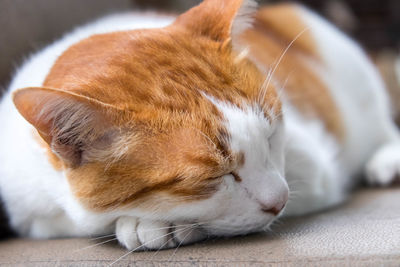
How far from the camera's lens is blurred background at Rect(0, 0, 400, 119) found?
59.9 inches

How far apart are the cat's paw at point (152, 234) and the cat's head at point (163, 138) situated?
0.09 ft

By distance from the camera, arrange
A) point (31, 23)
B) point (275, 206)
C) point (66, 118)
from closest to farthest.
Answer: point (66, 118) < point (275, 206) < point (31, 23)

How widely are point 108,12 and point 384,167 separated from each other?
1180 millimetres

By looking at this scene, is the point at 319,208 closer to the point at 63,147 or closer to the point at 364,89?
the point at 63,147

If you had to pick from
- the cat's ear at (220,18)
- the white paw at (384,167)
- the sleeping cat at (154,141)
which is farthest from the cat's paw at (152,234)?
the white paw at (384,167)

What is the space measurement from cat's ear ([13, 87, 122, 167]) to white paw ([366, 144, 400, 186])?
3.60 feet

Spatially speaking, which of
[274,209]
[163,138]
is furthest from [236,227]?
[163,138]

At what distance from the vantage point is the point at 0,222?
1.33 m

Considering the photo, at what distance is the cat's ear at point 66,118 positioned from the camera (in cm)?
86

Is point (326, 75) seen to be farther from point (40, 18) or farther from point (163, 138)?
point (163, 138)

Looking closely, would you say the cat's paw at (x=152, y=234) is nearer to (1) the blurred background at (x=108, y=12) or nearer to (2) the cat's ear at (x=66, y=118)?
(2) the cat's ear at (x=66, y=118)

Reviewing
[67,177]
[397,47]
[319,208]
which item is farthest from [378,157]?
[397,47]

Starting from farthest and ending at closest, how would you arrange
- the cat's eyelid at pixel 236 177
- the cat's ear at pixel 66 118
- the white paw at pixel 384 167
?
the white paw at pixel 384 167 → the cat's eyelid at pixel 236 177 → the cat's ear at pixel 66 118

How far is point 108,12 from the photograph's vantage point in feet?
6.50
